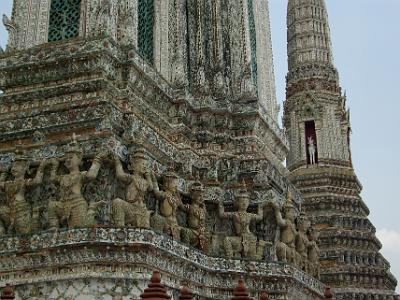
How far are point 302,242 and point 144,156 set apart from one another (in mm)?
5522

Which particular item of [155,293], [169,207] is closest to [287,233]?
[169,207]

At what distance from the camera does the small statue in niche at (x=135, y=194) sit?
11.3 metres

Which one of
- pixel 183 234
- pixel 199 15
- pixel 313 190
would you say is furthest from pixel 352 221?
pixel 183 234

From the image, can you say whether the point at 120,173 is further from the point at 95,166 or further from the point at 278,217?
the point at 278,217

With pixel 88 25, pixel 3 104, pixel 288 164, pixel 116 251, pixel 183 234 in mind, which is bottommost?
pixel 116 251

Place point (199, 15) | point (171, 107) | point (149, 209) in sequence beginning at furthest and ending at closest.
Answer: point (199, 15), point (171, 107), point (149, 209)

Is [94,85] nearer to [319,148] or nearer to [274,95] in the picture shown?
[274,95]

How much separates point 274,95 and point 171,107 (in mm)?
4764

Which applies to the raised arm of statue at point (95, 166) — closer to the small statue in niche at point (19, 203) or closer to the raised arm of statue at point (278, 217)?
the small statue in niche at point (19, 203)

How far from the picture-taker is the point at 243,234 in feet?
46.7

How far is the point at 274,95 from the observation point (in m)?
19.7

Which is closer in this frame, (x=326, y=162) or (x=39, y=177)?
(x=39, y=177)

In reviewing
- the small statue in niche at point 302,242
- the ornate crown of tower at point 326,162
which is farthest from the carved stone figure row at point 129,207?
the ornate crown of tower at point 326,162

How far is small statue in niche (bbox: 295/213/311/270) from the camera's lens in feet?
50.8
